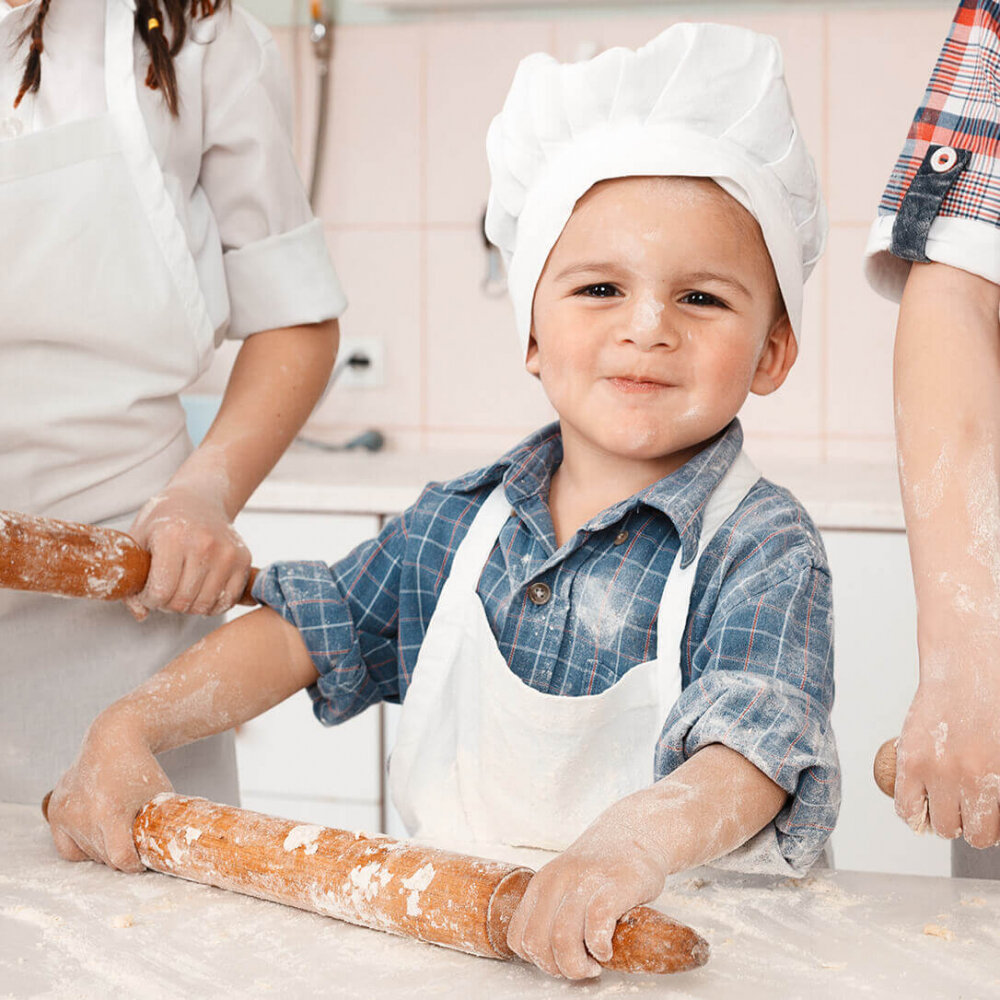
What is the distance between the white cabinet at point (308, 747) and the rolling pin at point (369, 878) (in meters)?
1.09

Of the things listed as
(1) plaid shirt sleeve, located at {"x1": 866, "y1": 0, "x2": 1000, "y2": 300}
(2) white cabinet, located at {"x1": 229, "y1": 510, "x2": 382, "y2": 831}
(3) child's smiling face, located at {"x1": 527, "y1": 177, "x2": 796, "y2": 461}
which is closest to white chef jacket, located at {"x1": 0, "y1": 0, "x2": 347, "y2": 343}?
(3) child's smiling face, located at {"x1": 527, "y1": 177, "x2": 796, "y2": 461}

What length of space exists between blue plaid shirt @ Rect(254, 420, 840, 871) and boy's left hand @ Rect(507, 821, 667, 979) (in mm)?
122

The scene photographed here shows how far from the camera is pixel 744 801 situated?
0.73 metres

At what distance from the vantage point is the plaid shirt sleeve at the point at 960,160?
33.0 inches

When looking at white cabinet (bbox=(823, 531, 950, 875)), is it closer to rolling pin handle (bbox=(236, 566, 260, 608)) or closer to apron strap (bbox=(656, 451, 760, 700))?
apron strap (bbox=(656, 451, 760, 700))

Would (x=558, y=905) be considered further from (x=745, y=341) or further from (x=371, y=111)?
(x=371, y=111)

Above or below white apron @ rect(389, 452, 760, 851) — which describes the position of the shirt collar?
above

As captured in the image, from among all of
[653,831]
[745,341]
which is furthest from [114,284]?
[653,831]

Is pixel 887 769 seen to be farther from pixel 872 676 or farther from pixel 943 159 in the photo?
pixel 872 676

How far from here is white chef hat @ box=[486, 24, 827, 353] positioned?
899mm

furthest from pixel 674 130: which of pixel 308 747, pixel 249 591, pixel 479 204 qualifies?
pixel 479 204

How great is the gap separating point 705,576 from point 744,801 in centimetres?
21

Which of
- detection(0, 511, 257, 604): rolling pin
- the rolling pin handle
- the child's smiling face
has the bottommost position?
the rolling pin handle

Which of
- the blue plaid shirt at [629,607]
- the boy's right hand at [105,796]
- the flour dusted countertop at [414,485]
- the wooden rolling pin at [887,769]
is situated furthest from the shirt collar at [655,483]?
the flour dusted countertop at [414,485]
